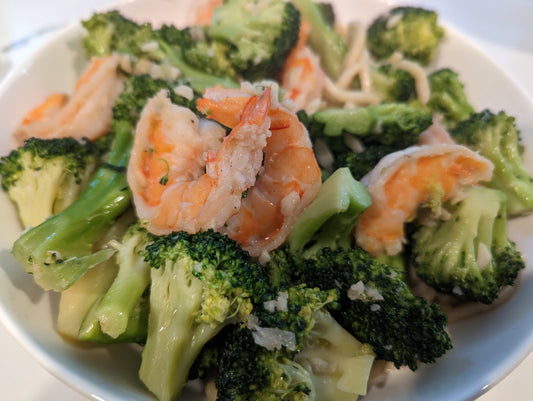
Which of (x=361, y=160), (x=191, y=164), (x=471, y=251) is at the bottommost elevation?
(x=471, y=251)

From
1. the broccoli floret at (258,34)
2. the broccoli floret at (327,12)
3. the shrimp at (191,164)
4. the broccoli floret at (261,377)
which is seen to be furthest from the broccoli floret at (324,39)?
the broccoli floret at (261,377)

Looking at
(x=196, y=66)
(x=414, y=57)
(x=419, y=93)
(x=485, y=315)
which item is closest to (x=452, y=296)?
(x=485, y=315)

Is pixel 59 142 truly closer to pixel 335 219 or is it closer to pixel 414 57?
pixel 335 219

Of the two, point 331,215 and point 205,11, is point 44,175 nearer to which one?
point 331,215

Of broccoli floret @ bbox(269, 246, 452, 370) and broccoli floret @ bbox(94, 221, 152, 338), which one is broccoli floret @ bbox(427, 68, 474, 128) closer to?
broccoli floret @ bbox(269, 246, 452, 370)

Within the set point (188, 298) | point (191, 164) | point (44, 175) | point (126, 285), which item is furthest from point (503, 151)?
point (44, 175)

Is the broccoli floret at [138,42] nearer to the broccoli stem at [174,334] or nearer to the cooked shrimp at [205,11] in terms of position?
the cooked shrimp at [205,11]

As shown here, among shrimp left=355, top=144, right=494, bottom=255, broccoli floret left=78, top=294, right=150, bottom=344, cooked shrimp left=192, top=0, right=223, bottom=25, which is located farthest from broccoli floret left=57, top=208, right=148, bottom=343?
cooked shrimp left=192, top=0, right=223, bottom=25
